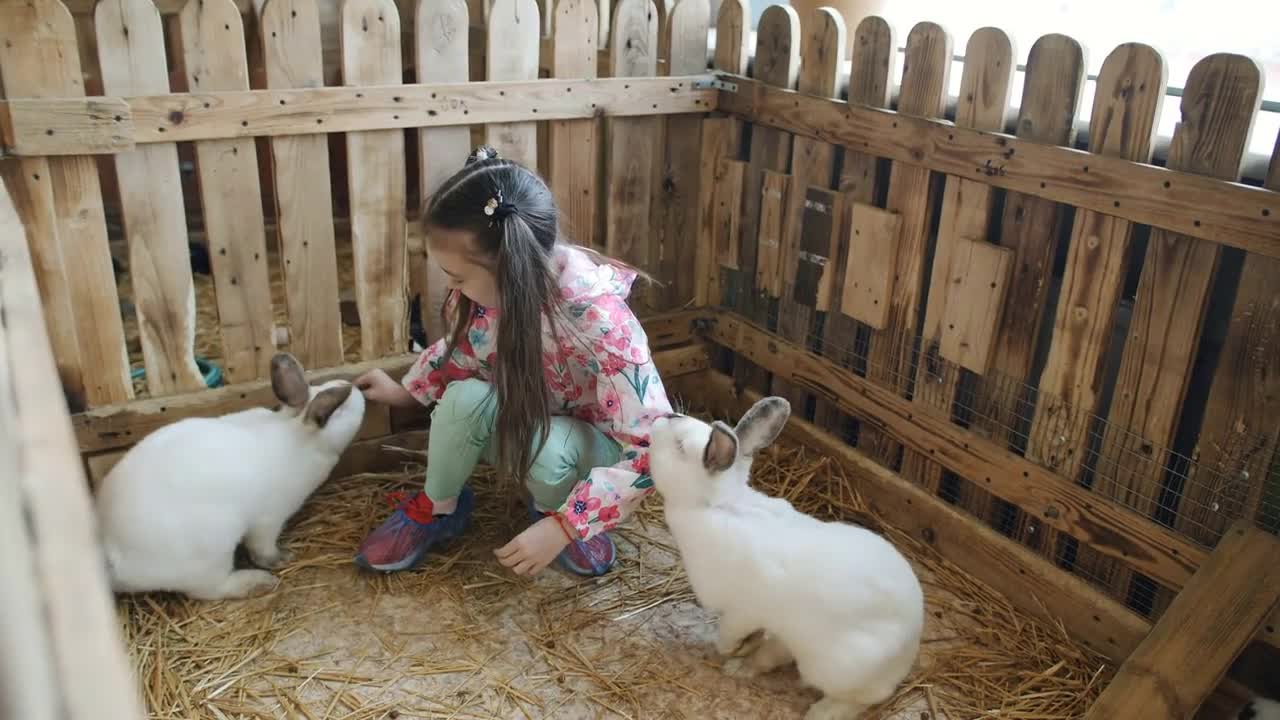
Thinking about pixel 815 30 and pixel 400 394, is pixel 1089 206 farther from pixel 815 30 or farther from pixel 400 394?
pixel 400 394

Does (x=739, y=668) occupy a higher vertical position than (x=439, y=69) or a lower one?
lower

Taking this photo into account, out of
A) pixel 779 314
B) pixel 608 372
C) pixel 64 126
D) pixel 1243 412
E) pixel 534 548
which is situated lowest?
pixel 534 548

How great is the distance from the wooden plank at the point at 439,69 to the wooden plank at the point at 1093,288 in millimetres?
1738

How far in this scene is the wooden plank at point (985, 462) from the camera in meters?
2.62

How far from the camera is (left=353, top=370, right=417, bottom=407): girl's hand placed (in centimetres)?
330

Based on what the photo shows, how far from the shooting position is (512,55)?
3295mm

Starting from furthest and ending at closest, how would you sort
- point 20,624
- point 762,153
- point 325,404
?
point 762,153 → point 325,404 → point 20,624

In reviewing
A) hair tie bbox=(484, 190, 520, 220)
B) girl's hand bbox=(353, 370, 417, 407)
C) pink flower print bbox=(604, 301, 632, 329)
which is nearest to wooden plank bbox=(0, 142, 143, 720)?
hair tie bbox=(484, 190, 520, 220)

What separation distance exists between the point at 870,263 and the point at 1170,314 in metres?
0.93

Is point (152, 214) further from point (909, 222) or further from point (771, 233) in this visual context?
point (909, 222)

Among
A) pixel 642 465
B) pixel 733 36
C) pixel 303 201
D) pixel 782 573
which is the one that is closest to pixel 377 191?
pixel 303 201

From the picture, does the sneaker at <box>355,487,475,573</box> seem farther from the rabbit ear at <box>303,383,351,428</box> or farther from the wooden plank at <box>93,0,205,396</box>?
the wooden plank at <box>93,0,205,396</box>

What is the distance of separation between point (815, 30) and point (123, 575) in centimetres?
250

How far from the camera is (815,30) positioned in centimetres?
328
